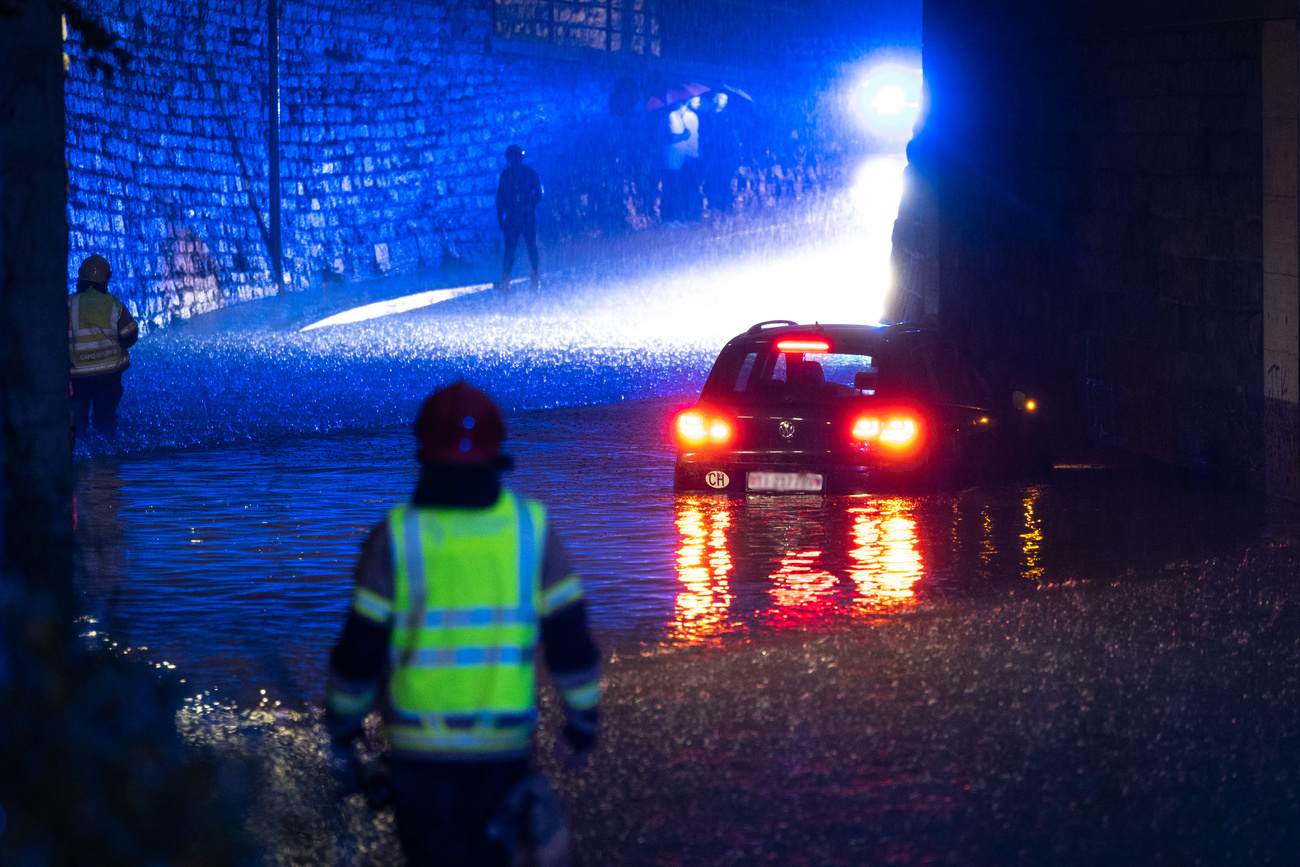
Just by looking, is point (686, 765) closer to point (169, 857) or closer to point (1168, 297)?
point (169, 857)

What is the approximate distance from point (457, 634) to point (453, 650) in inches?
1.4

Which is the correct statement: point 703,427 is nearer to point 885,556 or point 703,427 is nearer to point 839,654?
point 885,556

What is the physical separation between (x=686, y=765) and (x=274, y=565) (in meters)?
4.76

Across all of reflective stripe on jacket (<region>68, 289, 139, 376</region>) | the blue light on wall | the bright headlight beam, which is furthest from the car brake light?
the blue light on wall

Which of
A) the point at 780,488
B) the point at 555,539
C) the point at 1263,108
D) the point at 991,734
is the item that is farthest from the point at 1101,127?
the point at 555,539

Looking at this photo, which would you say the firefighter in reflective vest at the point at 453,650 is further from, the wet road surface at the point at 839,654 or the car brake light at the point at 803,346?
the car brake light at the point at 803,346

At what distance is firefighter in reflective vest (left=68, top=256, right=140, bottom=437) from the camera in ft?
53.7

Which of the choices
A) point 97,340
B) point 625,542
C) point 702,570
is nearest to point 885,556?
point 702,570

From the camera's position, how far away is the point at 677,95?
50.1 metres

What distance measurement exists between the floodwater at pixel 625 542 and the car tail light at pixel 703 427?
44cm

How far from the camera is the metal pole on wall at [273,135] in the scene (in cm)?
3341

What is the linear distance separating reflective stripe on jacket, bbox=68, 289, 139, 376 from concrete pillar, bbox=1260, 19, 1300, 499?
8.80m

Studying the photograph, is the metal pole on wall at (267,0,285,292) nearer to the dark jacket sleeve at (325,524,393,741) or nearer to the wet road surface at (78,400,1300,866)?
the wet road surface at (78,400,1300,866)

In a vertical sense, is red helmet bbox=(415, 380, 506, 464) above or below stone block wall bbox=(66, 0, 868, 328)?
below
